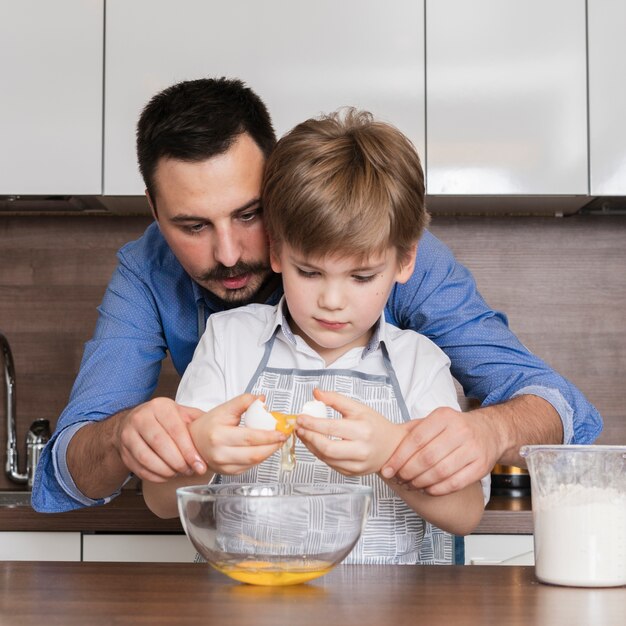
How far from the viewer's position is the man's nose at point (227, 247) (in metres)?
1.40

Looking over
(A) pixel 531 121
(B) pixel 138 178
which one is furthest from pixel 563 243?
(B) pixel 138 178

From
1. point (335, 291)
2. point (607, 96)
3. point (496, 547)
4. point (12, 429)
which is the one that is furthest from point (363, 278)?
point (12, 429)

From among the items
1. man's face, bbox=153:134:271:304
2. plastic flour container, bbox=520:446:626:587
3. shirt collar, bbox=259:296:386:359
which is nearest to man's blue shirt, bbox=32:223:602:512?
man's face, bbox=153:134:271:304

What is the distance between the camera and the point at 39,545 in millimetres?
1870

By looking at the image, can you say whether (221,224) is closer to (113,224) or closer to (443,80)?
(443,80)

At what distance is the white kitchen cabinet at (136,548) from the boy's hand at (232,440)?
93 cm

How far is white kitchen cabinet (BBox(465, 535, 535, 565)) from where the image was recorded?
6.04 feet

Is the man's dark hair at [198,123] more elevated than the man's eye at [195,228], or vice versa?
the man's dark hair at [198,123]

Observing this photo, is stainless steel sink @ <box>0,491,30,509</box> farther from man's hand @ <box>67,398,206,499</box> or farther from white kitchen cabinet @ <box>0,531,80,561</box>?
man's hand @ <box>67,398,206,499</box>

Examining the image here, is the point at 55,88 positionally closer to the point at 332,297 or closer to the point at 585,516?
the point at 332,297

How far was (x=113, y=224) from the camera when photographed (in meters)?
2.42

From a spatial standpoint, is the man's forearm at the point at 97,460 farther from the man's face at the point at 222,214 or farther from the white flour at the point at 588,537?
the white flour at the point at 588,537

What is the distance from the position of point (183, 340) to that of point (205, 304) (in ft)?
0.25

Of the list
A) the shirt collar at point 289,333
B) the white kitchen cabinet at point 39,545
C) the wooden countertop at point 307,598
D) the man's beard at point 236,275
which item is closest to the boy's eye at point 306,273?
the shirt collar at point 289,333
